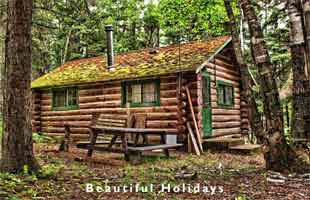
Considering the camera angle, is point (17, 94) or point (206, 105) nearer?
point (17, 94)

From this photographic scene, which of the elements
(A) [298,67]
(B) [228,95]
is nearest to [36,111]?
(B) [228,95]

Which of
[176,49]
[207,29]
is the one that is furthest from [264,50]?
[207,29]

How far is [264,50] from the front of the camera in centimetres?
716

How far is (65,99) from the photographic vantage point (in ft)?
56.2

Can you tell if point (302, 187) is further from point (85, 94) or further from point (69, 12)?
point (69, 12)

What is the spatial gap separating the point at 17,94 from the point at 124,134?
12.3 feet

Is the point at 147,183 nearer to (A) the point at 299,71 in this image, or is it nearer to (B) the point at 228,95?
(A) the point at 299,71

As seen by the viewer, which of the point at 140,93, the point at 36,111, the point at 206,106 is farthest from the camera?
the point at 36,111

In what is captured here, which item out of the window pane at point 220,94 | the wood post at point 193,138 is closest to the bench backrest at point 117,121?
the wood post at point 193,138

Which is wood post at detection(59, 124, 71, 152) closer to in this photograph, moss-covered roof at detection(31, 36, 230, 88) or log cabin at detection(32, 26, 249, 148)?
log cabin at detection(32, 26, 249, 148)

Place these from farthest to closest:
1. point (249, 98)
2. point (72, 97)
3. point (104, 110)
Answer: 1. point (72, 97)
2. point (104, 110)
3. point (249, 98)

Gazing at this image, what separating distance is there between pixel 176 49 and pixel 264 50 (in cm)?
854

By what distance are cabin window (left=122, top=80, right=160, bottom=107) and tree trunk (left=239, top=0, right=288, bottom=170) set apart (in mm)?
6888

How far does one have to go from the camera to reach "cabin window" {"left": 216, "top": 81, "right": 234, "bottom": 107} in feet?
49.7
